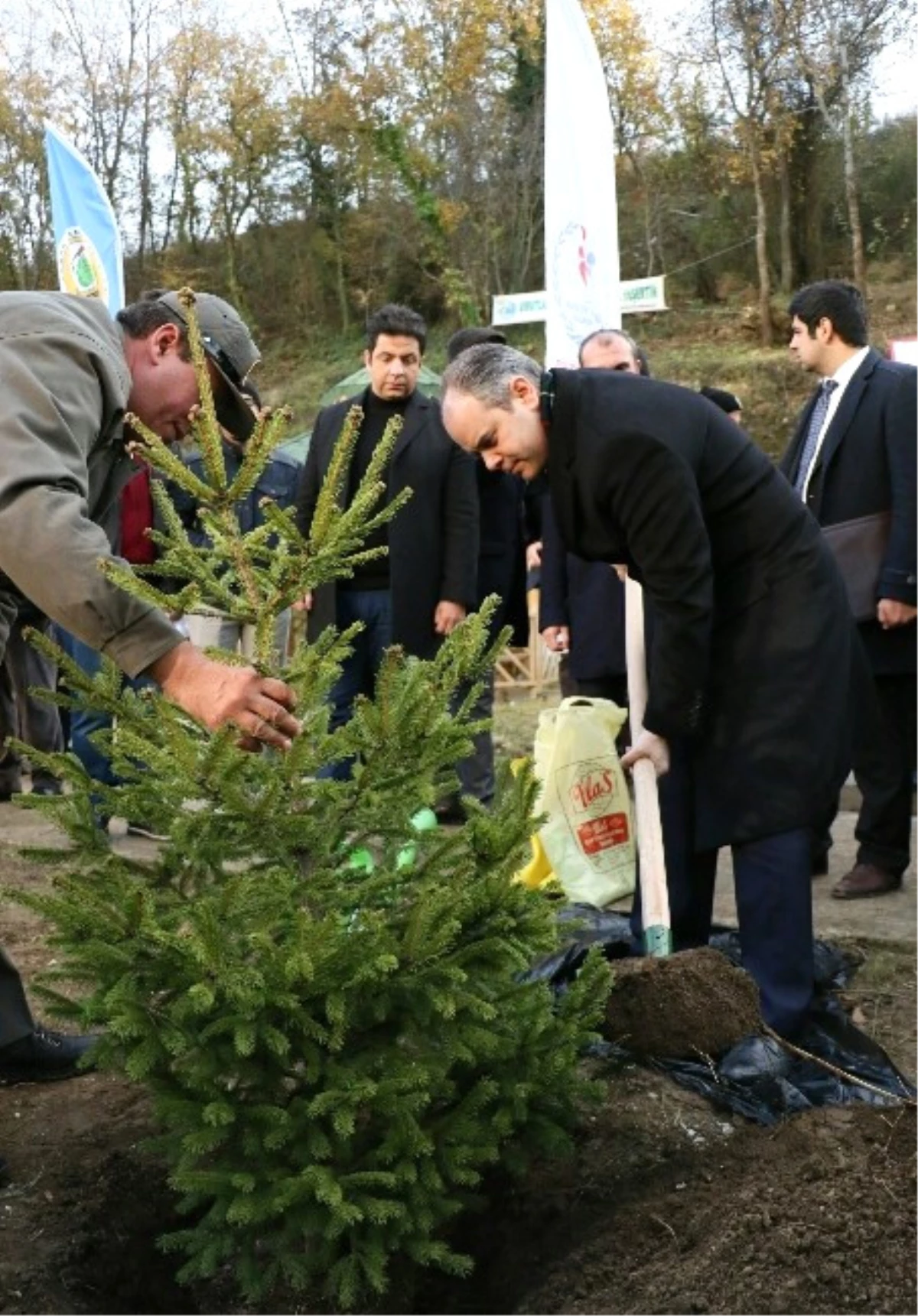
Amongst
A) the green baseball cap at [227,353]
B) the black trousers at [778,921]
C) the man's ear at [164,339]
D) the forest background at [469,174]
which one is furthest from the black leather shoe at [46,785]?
the forest background at [469,174]

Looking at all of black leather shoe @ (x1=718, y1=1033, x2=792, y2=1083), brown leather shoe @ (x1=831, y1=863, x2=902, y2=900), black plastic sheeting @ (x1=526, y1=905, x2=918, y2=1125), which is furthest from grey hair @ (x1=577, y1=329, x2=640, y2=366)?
black leather shoe @ (x1=718, y1=1033, x2=792, y2=1083)

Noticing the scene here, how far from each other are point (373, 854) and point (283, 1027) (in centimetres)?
44

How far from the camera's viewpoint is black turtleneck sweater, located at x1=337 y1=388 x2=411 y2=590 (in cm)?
591

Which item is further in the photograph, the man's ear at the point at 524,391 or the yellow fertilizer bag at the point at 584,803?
the yellow fertilizer bag at the point at 584,803

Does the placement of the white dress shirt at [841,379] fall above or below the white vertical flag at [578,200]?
below

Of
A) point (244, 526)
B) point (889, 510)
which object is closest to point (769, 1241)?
point (889, 510)

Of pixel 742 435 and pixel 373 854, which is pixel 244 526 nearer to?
pixel 742 435

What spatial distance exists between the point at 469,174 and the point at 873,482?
22.1m

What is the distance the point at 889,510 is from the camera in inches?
201

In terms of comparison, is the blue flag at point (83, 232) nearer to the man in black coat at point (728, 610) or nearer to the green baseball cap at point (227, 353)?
the man in black coat at point (728, 610)

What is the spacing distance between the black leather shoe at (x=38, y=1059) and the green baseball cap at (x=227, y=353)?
1562 mm

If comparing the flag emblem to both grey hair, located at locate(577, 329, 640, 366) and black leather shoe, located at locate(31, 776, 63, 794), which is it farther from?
grey hair, located at locate(577, 329, 640, 366)

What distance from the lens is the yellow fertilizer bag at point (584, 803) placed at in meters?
4.95

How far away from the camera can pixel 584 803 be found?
501 cm
